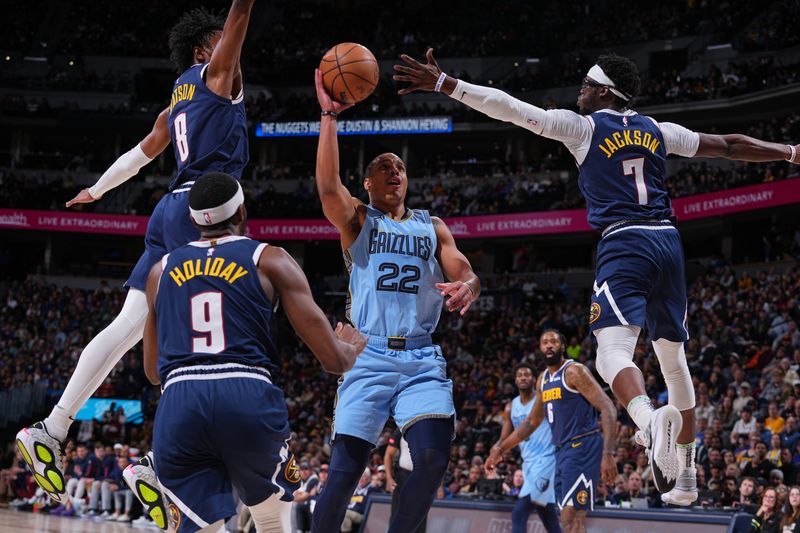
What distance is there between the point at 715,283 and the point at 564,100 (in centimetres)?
1147

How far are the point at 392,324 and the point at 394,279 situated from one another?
294 millimetres

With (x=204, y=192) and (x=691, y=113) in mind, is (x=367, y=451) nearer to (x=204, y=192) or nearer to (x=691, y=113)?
(x=204, y=192)

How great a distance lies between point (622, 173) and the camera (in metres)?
5.97

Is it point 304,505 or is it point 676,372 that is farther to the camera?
point 304,505

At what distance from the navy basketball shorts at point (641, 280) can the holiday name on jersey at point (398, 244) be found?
111 cm

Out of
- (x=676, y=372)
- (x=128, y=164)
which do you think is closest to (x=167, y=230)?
(x=128, y=164)

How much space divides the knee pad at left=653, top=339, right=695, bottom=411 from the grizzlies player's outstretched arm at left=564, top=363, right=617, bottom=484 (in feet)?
5.44

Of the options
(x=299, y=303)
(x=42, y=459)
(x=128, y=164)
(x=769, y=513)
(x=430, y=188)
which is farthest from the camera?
(x=430, y=188)

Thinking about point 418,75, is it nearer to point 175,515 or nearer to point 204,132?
point 204,132

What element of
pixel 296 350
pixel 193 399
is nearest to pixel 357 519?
pixel 193 399

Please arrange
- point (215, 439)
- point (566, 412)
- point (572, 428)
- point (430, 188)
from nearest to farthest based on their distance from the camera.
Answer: point (215, 439) → point (572, 428) → point (566, 412) → point (430, 188)

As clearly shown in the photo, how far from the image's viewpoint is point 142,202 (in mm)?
33719

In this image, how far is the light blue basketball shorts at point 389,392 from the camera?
18.3ft

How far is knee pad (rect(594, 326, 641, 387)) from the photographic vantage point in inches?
225
